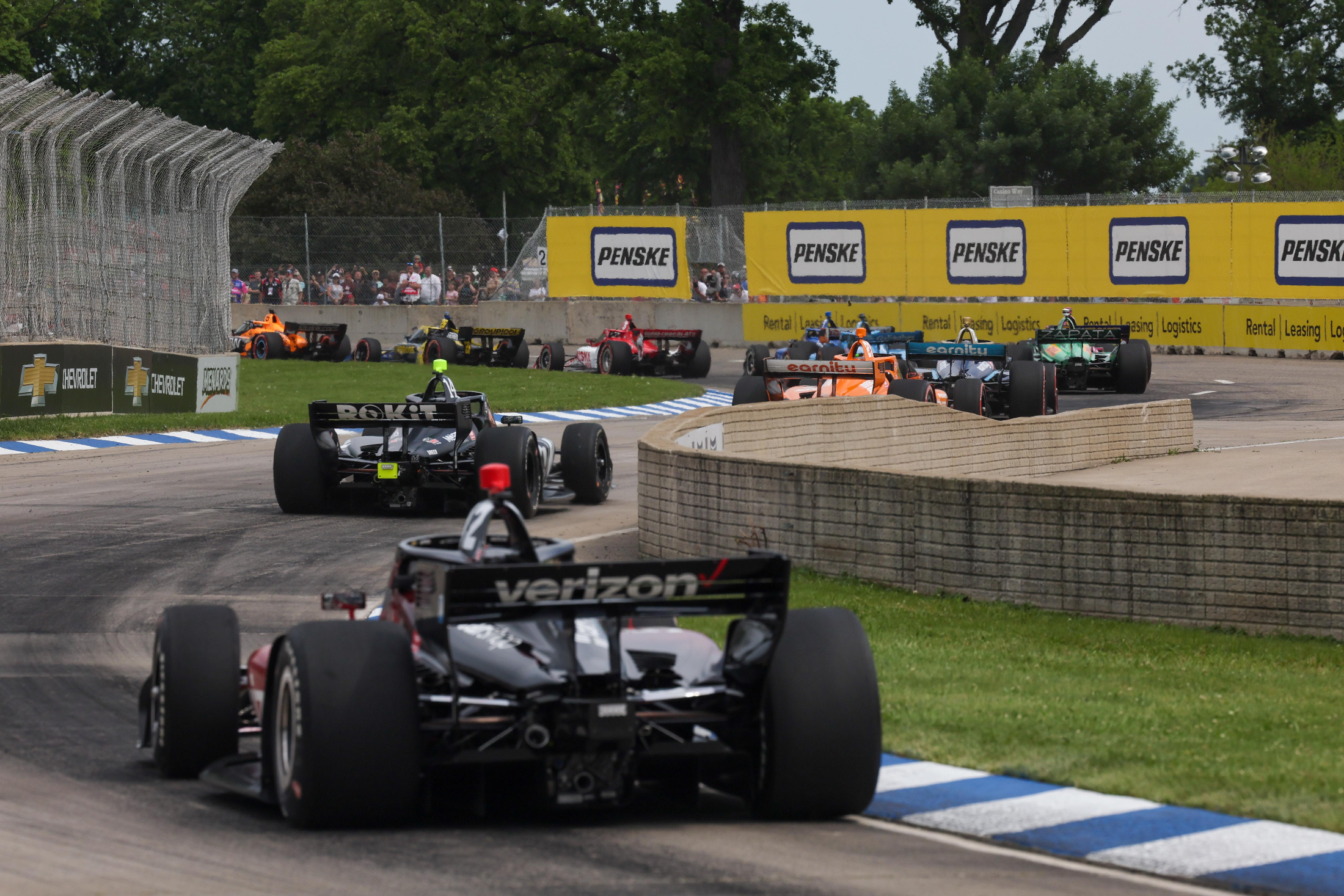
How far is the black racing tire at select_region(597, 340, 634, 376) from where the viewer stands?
35.8m

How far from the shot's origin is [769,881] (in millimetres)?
5598

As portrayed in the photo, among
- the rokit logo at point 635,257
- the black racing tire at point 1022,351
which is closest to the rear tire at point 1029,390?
the black racing tire at point 1022,351

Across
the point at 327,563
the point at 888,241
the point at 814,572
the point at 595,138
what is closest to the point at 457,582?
the point at 814,572

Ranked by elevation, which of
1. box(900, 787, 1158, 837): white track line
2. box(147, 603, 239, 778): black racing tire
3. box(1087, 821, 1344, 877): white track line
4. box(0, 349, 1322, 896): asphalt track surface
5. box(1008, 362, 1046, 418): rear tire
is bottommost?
box(900, 787, 1158, 837): white track line

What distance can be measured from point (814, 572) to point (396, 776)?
6.82 metres

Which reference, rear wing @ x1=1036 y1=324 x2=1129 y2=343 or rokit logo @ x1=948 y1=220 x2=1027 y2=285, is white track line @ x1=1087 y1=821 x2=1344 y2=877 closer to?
rear wing @ x1=1036 y1=324 x2=1129 y2=343

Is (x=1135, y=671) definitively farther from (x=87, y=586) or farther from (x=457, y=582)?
(x=87, y=586)

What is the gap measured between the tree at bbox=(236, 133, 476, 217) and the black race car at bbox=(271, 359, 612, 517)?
44.6m

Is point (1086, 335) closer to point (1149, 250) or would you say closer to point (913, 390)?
point (1149, 250)

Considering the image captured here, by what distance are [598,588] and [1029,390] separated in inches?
796

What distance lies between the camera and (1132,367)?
98.6 feet

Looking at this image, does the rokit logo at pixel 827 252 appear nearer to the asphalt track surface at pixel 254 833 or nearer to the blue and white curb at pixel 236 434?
the blue and white curb at pixel 236 434

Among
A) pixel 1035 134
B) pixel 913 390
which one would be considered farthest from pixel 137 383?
pixel 1035 134

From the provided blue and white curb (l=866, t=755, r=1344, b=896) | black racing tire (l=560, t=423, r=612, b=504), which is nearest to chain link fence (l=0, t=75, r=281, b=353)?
black racing tire (l=560, t=423, r=612, b=504)
